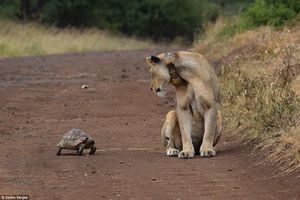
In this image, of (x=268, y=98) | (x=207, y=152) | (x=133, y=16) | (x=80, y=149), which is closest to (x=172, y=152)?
(x=207, y=152)

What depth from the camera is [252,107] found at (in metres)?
12.4

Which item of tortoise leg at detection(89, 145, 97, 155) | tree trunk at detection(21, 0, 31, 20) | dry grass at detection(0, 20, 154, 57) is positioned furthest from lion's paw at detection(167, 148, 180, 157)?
tree trunk at detection(21, 0, 31, 20)

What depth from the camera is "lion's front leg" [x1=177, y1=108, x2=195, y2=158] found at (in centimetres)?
1049

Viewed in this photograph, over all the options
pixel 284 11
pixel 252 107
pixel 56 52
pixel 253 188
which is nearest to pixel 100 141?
pixel 252 107

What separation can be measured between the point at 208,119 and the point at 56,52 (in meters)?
24.3

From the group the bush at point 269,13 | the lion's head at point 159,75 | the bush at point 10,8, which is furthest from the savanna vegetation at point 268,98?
the bush at point 10,8

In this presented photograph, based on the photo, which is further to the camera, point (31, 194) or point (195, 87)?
point (195, 87)

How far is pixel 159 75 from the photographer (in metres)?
10.7

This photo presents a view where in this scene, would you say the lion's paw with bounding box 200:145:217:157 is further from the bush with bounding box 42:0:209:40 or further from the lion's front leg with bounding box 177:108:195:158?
the bush with bounding box 42:0:209:40

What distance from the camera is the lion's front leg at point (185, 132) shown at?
34.4ft

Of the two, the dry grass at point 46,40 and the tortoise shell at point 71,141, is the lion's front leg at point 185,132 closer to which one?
the tortoise shell at point 71,141

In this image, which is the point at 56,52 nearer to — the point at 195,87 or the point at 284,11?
the point at 284,11

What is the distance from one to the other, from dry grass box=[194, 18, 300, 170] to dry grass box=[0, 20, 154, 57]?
15.1 m

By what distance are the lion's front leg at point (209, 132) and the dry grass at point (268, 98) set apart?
0.55 m
